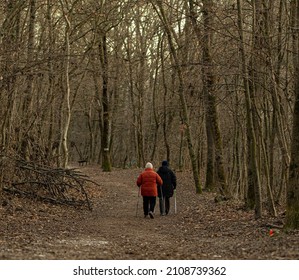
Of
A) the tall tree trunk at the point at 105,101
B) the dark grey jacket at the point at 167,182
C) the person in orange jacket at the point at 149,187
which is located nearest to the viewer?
the person in orange jacket at the point at 149,187

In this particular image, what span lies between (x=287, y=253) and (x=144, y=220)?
22.3 feet

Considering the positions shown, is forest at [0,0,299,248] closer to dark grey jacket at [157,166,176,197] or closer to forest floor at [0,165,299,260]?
forest floor at [0,165,299,260]

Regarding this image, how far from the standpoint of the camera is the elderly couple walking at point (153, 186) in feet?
49.0

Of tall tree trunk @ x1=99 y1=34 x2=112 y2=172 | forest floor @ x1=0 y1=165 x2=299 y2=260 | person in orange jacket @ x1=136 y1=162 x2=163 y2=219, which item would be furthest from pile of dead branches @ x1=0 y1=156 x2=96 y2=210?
tall tree trunk @ x1=99 y1=34 x2=112 y2=172

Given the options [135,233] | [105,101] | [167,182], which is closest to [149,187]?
[167,182]

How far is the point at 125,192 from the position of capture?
22.7 metres

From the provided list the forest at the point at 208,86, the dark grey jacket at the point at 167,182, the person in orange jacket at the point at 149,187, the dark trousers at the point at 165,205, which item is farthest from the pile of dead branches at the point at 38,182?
the dark grey jacket at the point at 167,182

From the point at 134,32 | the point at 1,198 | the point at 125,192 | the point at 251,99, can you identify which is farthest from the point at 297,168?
the point at 134,32

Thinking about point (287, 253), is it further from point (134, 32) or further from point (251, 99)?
point (134, 32)

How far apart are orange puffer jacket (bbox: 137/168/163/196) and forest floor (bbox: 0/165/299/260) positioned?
0.82 meters

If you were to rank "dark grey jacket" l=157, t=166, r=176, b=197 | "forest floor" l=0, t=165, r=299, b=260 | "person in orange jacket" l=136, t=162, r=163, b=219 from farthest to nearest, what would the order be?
"dark grey jacket" l=157, t=166, r=176, b=197
"person in orange jacket" l=136, t=162, r=163, b=219
"forest floor" l=0, t=165, r=299, b=260

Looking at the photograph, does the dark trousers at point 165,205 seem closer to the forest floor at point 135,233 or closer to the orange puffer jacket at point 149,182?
the forest floor at point 135,233

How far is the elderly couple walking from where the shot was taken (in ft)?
49.0

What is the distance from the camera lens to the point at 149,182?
15008 mm
